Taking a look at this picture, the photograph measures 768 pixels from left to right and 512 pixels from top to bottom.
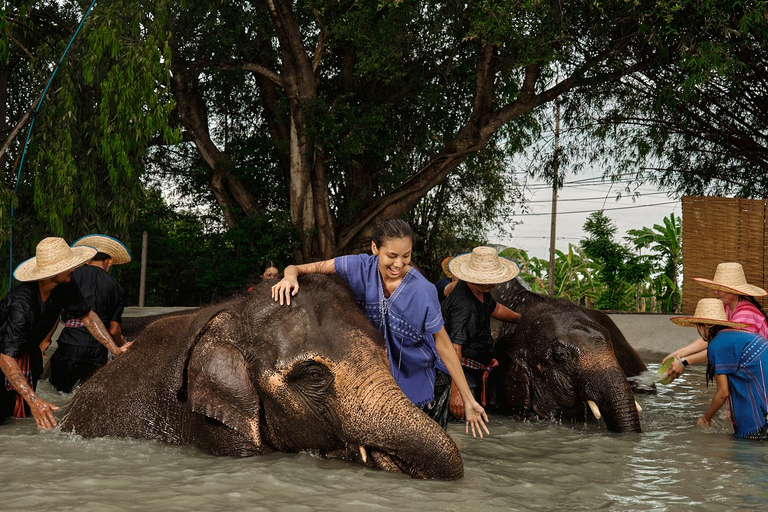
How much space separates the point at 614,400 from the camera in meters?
6.42

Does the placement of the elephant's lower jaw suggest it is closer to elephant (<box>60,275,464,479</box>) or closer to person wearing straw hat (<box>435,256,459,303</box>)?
elephant (<box>60,275,464,479</box>)

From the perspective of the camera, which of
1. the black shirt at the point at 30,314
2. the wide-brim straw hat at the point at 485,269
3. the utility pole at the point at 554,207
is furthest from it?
the utility pole at the point at 554,207

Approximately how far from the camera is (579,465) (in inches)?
202

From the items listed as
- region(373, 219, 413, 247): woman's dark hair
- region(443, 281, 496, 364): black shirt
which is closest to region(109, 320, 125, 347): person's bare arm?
region(443, 281, 496, 364): black shirt

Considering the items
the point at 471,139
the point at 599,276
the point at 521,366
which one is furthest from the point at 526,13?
the point at 599,276

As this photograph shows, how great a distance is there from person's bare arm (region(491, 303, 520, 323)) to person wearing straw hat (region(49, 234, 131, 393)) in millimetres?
3373

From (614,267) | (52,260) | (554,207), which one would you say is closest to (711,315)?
(52,260)

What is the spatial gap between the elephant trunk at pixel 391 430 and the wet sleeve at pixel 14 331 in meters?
2.57

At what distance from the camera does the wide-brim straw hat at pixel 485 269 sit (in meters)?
6.62

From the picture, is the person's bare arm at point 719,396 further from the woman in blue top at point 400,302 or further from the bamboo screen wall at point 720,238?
the bamboo screen wall at point 720,238

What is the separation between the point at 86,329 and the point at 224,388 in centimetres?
346

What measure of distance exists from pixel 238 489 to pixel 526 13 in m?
10.2

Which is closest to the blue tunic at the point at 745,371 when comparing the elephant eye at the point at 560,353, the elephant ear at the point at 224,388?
the elephant eye at the point at 560,353

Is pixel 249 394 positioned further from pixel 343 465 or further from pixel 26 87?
pixel 26 87
